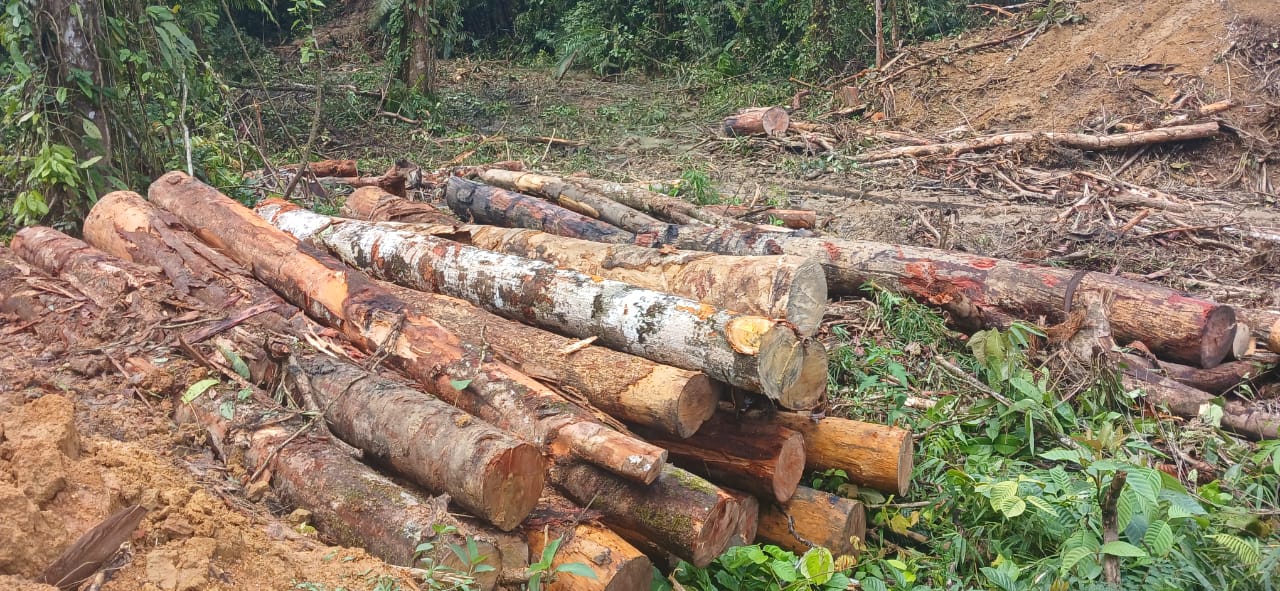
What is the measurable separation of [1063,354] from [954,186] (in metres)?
4.84

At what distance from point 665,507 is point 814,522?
803 millimetres

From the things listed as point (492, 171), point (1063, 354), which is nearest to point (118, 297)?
point (492, 171)

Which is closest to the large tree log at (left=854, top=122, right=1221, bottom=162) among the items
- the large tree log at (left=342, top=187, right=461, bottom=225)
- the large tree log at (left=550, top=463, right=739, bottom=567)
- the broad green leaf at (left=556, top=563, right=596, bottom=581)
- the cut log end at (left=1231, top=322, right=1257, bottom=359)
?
the cut log end at (left=1231, top=322, right=1257, bottom=359)

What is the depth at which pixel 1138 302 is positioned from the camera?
499 centimetres

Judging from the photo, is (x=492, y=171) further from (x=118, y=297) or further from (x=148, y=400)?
(x=148, y=400)

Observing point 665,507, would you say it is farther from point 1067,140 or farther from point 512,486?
point 1067,140

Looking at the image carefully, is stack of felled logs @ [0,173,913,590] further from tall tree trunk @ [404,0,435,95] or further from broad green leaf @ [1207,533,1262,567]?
tall tree trunk @ [404,0,435,95]

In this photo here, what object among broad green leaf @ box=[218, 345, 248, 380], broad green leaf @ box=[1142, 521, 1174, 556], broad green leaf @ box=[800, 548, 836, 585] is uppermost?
broad green leaf @ box=[218, 345, 248, 380]

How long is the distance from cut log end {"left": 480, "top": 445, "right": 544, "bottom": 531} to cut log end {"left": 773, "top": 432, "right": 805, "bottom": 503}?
107cm

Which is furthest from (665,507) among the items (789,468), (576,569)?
(789,468)

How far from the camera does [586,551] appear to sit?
303 centimetres

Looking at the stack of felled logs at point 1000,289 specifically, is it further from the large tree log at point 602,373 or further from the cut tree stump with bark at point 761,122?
the cut tree stump with bark at point 761,122

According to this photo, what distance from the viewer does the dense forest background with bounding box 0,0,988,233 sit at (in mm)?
6234

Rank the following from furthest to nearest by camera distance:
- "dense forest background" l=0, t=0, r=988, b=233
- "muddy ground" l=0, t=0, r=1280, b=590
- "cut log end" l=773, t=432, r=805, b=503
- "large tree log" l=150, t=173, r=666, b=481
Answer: "dense forest background" l=0, t=0, r=988, b=233 < "cut log end" l=773, t=432, r=805, b=503 < "large tree log" l=150, t=173, r=666, b=481 < "muddy ground" l=0, t=0, r=1280, b=590
